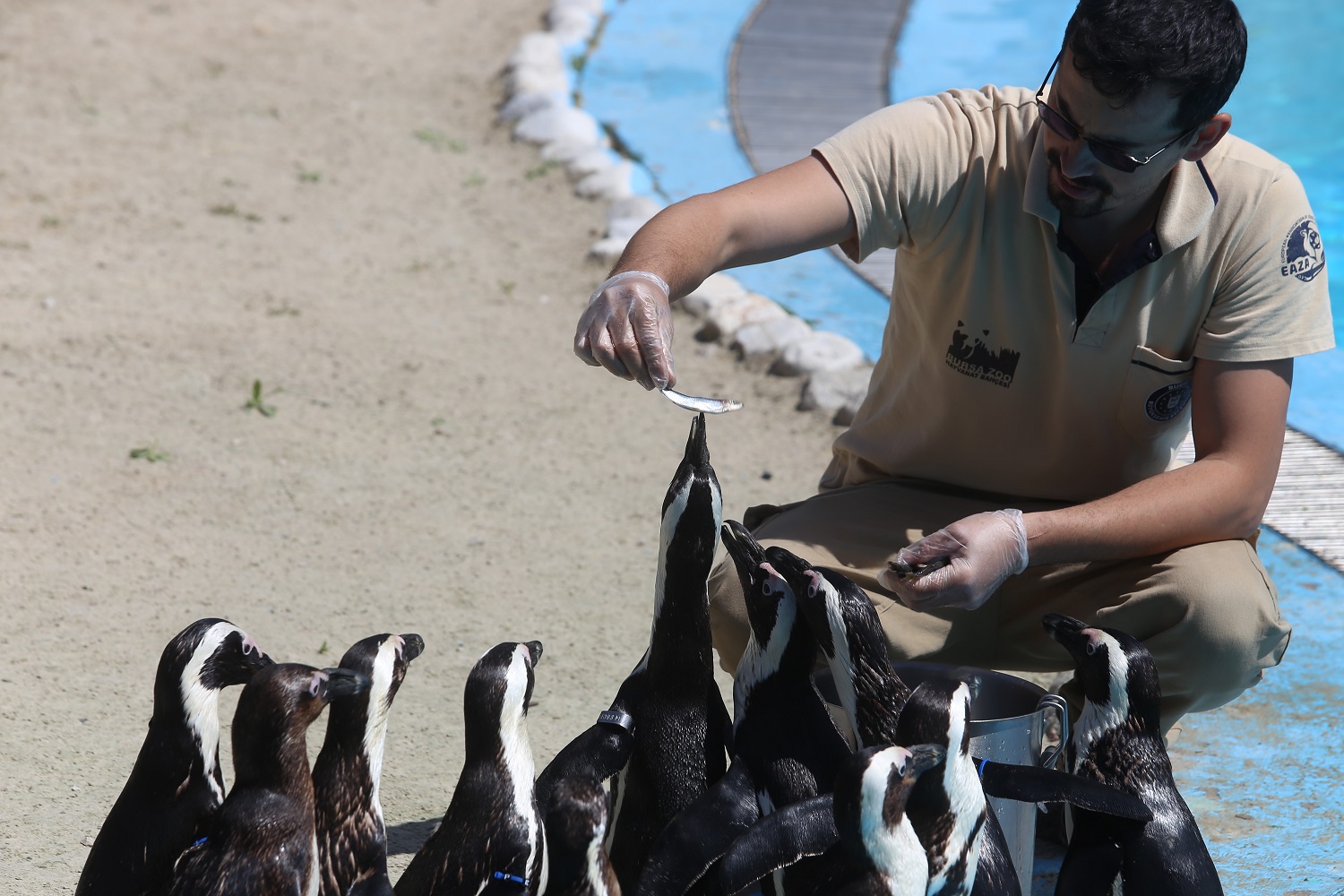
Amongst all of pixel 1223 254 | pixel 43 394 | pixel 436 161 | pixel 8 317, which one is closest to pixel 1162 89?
pixel 1223 254

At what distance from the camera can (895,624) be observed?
8.16 feet

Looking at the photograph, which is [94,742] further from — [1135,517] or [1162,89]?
[1162,89]

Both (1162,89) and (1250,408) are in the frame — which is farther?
(1250,408)

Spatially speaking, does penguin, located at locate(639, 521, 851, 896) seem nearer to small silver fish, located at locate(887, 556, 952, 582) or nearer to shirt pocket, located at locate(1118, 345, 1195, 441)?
small silver fish, located at locate(887, 556, 952, 582)

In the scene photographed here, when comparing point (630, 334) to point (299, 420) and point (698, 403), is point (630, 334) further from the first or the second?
point (299, 420)

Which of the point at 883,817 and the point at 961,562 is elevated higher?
the point at 961,562

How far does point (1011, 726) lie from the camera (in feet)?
7.00

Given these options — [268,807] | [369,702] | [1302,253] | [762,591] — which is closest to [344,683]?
[369,702]

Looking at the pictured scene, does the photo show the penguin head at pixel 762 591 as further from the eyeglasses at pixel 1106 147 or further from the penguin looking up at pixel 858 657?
the eyeglasses at pixel 1106 147

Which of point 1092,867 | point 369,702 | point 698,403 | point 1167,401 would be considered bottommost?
point 1092,867

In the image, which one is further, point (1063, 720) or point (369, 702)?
point (1063, 720)

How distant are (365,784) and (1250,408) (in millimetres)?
1606

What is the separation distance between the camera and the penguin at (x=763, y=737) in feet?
6.56

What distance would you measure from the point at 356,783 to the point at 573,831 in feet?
1.06
